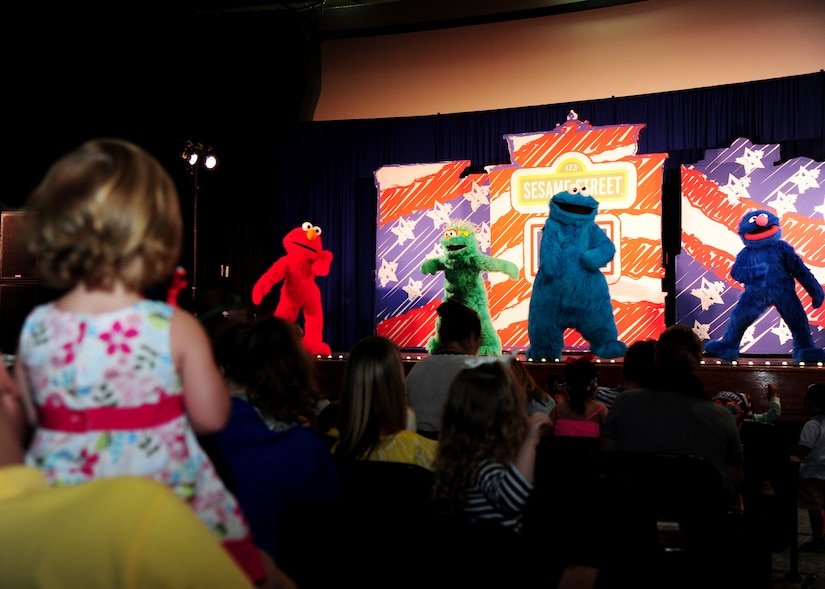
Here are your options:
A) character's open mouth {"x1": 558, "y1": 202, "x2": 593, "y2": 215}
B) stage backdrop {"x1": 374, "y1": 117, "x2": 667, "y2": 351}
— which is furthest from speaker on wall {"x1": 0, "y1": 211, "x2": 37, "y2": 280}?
character's open mouth {"x1": 558, "y1": 202, "x2": 593, "y2": 215}

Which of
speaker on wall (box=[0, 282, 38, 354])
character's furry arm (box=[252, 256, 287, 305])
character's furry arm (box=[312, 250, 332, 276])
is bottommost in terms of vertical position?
speaker on wall (box=[0, 282, 38, 354])

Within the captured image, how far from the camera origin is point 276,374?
207 cm

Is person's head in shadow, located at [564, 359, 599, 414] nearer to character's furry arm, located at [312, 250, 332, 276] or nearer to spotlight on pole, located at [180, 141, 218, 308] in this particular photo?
character's furry arm, located at [312, 250, 332, 276]

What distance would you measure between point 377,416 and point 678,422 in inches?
42.8

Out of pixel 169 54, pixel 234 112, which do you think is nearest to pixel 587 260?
pixel 169 54

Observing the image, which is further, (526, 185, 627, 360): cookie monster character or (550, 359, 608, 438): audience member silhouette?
(526, 185, 627, 360): cookie monster character

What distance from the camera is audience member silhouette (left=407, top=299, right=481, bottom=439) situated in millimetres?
3148

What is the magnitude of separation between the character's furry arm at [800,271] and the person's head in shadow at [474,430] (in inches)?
193

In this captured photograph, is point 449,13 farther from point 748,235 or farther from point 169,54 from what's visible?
point 748,235

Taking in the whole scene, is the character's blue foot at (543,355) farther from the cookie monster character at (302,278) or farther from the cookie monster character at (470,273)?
the cookie monster character at (302,278)

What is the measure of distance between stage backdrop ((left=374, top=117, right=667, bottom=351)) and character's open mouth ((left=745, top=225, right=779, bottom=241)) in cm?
140

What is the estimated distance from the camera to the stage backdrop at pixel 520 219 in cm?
768

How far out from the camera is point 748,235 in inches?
247

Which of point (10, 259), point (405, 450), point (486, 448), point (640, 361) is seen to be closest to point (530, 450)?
point (486, 448)
